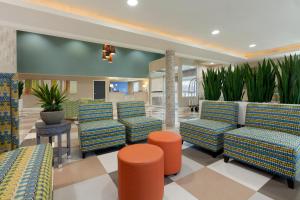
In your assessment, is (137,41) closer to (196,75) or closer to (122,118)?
(122,118)

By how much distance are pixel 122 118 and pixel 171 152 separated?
160 cm

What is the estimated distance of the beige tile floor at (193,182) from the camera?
1.42 meters

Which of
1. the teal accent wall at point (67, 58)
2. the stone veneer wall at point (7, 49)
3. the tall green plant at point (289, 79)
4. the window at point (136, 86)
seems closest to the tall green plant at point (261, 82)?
the tall green plant at point (289, 79)

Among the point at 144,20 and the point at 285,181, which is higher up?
the point at 144,20

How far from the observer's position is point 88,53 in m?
8.33

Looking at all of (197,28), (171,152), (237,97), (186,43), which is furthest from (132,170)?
(186,43)

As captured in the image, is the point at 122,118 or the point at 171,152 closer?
the point at 171,152

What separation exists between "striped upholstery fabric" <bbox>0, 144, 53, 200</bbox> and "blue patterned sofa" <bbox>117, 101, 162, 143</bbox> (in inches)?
59.3

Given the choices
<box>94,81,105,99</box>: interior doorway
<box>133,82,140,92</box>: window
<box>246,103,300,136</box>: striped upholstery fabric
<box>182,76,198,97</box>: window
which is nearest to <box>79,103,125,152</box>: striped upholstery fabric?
<box>246,103,300,136</box>: striped upholstery fabric

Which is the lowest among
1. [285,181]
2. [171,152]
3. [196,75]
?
[285,181]

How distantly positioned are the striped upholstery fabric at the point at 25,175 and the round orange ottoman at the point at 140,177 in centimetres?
53

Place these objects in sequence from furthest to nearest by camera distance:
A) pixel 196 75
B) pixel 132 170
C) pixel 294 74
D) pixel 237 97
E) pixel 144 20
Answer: pixel 196 75 → pixel 144 20 → pixel 237 97 → pixel 294 74 → pixel 132 170

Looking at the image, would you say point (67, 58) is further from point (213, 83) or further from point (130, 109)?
point (213, 83)

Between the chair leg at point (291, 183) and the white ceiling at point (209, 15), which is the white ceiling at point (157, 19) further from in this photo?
the chair leg at point (291, 183)
